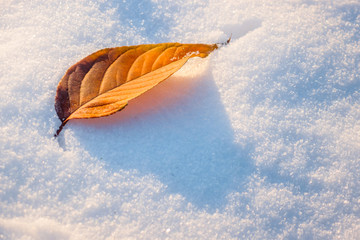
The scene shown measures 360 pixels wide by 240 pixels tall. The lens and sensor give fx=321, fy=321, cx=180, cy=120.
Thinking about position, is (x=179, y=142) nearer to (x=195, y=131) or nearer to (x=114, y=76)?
(x=195, y=131)

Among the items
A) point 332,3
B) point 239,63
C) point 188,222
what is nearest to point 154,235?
point 188,222

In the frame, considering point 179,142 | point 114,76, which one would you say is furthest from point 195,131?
point 114,76

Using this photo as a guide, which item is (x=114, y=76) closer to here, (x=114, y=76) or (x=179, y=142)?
(x=114, y=76)

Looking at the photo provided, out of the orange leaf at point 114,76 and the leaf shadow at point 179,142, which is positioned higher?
the orange leaf at point 114,76

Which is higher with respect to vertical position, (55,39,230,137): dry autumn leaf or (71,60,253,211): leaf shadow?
(55,39,230,137): dry autumn leaf

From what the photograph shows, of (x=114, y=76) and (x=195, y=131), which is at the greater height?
(x=114, y=76)

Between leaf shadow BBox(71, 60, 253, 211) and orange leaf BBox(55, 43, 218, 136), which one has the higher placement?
orange leaf BBox(55, 43, 218, 136)
